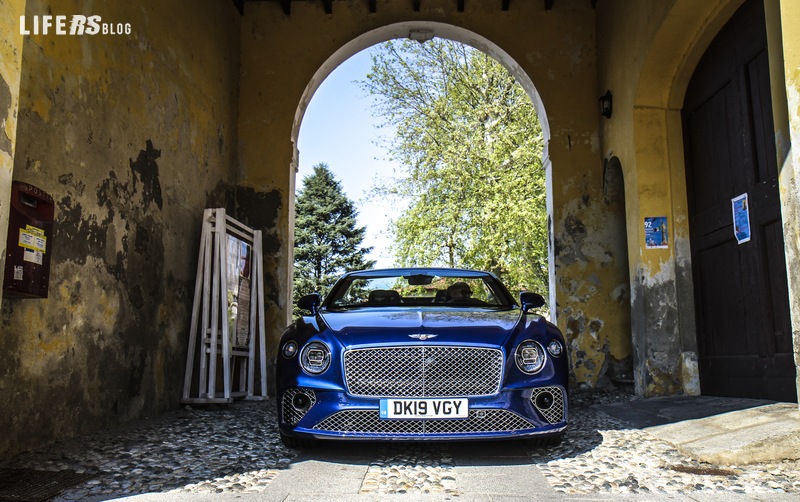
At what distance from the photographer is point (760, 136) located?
5555 mm

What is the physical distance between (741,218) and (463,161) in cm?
1345

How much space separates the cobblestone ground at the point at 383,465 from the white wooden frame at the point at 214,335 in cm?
153

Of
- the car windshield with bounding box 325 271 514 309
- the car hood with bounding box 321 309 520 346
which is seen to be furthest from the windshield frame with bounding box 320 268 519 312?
the car hood with bounding box 321 309 520 346

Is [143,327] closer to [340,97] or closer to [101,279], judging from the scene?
[101,279]

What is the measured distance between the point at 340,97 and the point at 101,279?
16338 mm

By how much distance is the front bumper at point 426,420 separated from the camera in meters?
3.65

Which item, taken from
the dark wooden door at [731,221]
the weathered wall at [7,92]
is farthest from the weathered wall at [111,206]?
the dark wooden door at [731,221]

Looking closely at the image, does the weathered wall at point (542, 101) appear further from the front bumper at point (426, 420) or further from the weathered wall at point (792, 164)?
the front bumper at point (426, 420)

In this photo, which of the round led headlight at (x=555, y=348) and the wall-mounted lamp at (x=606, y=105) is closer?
the round led headlight at (x=555, y=348)

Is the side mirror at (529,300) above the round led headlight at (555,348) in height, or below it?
above

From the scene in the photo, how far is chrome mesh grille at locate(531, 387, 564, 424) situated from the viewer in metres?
3.80

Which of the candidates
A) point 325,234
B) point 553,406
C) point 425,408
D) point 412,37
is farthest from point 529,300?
point 325,234

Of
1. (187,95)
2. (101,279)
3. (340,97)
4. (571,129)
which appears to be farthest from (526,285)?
(101,279)

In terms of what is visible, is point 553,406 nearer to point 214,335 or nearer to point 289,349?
point 289,349
